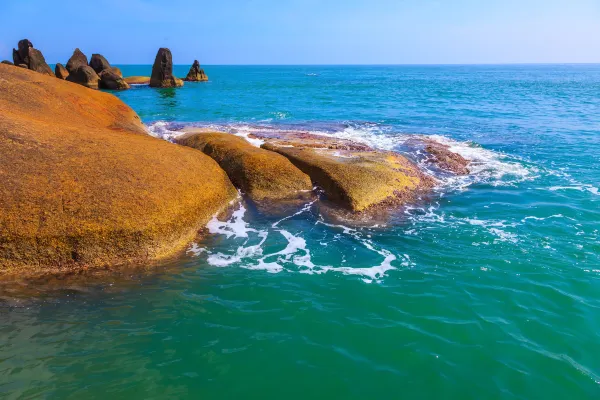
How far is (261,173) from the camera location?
52.9 feet

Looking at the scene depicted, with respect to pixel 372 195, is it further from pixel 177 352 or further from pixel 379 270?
pixel 177 352

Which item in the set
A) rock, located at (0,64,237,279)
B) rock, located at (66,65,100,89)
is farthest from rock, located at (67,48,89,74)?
rock, located at (0,64,237,279)

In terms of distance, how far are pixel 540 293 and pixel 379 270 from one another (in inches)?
164

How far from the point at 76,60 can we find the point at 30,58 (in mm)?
8807

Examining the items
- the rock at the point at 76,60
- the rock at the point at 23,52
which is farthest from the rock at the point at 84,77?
the rock at the point at 23,52

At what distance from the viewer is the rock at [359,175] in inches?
590

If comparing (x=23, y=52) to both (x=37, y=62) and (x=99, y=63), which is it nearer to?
(x=37, y=62)

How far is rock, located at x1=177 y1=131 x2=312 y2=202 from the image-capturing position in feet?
51.2

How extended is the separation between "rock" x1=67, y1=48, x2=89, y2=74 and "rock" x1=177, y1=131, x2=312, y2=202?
7056 centimetres

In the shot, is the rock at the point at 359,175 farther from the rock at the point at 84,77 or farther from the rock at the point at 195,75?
the rock at the point at 195,75

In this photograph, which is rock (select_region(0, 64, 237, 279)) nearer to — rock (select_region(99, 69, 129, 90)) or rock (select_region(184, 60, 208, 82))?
rock (select_region(99, 69, 129, 90))

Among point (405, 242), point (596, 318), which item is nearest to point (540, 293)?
point (596, 318)

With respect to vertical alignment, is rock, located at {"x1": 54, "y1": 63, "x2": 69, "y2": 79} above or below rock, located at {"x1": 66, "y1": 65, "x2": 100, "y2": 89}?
above

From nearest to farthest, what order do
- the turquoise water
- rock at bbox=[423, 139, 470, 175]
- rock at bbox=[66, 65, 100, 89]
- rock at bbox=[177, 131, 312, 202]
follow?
1. the turquoise water
2. rock at bbox=[177, 131, 312, 202]
3. rock at bbox=[423, 139, 470, 175]
4. rock at bbox=[66, 65, 100, 89]
